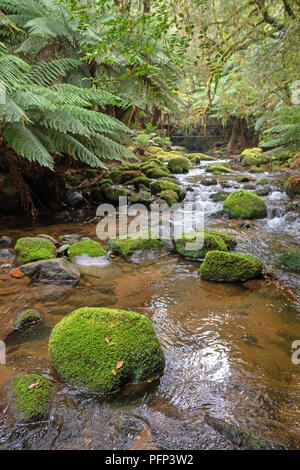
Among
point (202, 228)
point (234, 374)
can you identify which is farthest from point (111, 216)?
point (234, 374)

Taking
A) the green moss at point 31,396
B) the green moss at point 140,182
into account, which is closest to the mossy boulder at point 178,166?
the green moss at point 140,182

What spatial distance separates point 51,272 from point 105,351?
158cm

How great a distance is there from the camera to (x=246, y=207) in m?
6.04

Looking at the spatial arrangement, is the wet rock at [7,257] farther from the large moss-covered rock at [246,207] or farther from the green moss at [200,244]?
the large moss-covered rock at [246,207]

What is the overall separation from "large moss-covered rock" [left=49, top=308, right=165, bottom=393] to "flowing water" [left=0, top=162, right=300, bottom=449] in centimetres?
8

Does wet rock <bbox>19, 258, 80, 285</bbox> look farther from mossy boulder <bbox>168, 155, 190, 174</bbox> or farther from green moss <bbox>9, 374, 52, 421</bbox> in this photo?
mossy boulder <bbox>168, 155, 190, 174</bbox>

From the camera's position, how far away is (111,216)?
6008 millimetres

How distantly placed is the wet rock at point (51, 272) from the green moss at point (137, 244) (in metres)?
0.89

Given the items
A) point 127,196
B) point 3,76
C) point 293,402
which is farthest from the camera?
point 127,196

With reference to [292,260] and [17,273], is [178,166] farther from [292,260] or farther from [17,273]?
[17,273]

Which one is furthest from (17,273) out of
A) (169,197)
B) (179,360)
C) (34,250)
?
(169,197)
